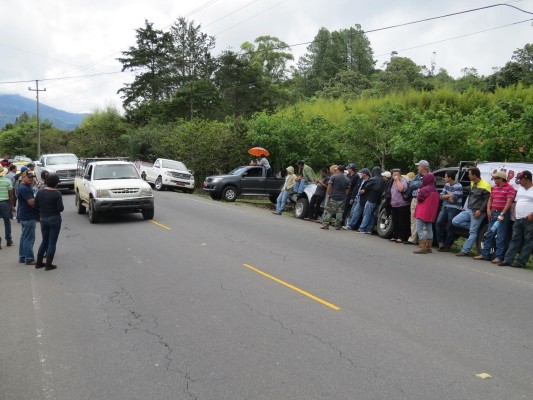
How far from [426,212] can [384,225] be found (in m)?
2.14

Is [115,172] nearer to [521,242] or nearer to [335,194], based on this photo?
[335,194]

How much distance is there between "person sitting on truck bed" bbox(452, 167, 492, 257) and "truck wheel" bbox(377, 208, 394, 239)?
88.9 inches

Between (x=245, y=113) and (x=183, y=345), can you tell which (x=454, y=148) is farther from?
(x=245, y=113)

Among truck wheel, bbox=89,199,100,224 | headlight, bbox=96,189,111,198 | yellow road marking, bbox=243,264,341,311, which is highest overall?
headlight, bbox=96,189,111,198

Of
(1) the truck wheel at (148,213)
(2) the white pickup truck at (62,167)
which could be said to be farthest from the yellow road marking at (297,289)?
(2) the white pickup truck at (62,167)

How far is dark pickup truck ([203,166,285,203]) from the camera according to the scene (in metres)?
22.8

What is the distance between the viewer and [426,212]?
1137cm

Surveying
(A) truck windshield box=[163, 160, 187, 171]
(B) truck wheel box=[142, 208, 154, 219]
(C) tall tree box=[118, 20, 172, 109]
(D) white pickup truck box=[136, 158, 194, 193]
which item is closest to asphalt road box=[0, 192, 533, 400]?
(B) truck wheel box=[142, 208, 154, 219]

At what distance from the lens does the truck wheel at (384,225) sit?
1313 cm

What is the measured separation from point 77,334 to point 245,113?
49.6 metres

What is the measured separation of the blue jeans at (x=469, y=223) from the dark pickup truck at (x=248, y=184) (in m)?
12.1

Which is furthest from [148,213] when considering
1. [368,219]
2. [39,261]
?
[368,219]

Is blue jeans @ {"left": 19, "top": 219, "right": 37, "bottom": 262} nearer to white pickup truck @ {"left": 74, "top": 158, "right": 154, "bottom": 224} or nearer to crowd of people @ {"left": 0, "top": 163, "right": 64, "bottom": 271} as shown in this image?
crowd of people @ {"left": 0, "top": 163, "right": 64, "bottom": 271}

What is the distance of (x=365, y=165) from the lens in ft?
71.6
